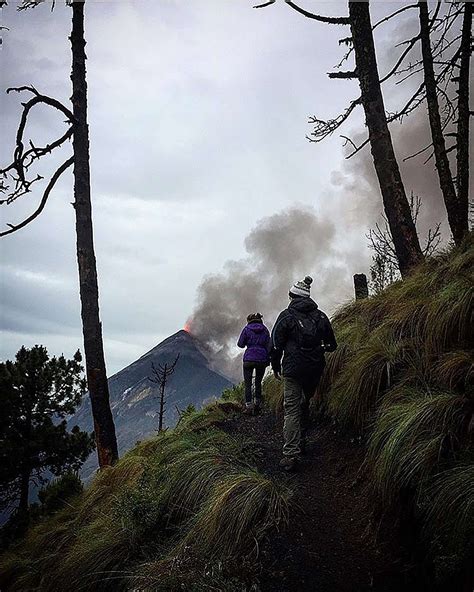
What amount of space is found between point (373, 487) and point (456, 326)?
1.74 m

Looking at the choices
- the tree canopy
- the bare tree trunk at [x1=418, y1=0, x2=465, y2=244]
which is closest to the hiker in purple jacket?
the bare tree trunk at [x1=418, y1=0, x2=465, y2=244]

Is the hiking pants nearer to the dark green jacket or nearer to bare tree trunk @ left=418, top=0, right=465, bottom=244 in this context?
the dark green jacket

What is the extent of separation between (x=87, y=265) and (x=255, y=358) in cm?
356

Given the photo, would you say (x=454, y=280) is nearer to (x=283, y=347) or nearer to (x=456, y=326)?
(x=456, y=326)

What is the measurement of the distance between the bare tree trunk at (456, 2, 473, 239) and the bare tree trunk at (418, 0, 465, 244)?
131mm

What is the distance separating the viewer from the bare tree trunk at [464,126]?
25.1 ft

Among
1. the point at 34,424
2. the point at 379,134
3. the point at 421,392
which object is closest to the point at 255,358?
the point at 421,392

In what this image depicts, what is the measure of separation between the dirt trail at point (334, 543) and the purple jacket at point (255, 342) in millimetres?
3074

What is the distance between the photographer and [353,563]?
312cm

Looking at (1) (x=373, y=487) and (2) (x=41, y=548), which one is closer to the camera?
(1) (x=373, y=487)

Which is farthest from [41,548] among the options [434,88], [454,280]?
[434,88]

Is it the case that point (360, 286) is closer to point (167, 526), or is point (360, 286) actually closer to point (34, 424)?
point (167, 526)

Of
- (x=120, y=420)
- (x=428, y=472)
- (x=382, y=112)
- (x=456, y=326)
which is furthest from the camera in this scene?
(x=120, y=420)

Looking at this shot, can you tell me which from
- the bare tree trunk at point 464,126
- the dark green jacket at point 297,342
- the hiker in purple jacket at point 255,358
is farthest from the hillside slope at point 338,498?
the bare tree trunk at point 464,126
